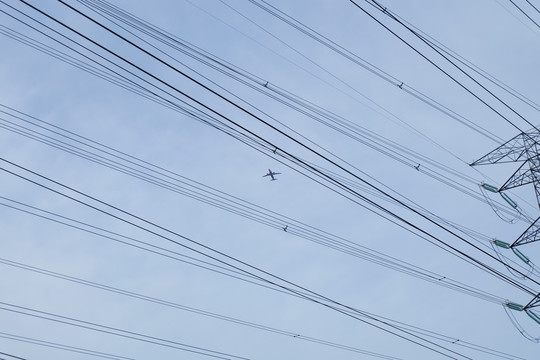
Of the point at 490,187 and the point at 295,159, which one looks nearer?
the point at 295,159

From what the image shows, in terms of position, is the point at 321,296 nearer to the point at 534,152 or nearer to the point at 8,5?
the point at 8,5

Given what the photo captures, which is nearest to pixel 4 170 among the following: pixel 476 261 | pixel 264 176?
pixel 476 261

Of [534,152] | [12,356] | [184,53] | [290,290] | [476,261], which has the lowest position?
[12,356]

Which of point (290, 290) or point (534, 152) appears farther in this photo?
point (534, 152)

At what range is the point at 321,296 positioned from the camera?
53.2 feet

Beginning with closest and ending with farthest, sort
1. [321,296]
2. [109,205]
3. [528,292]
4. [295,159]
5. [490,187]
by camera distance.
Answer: [295,159]
[109,205]
[321,296]
[528,292]
[490,187]

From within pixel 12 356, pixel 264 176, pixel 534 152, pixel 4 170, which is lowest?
pixel 12 356

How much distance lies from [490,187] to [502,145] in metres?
3.25

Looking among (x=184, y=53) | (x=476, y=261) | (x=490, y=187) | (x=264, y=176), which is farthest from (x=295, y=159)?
(x=264, y=176)

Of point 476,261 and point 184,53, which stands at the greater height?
point 184,53

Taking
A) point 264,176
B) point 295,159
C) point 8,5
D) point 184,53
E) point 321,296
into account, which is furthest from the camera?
point 264,176

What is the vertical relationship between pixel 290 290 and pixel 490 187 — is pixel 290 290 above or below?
below

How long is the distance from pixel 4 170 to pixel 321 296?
8336mm

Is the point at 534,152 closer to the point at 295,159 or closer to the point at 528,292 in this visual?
the point at 528,292
